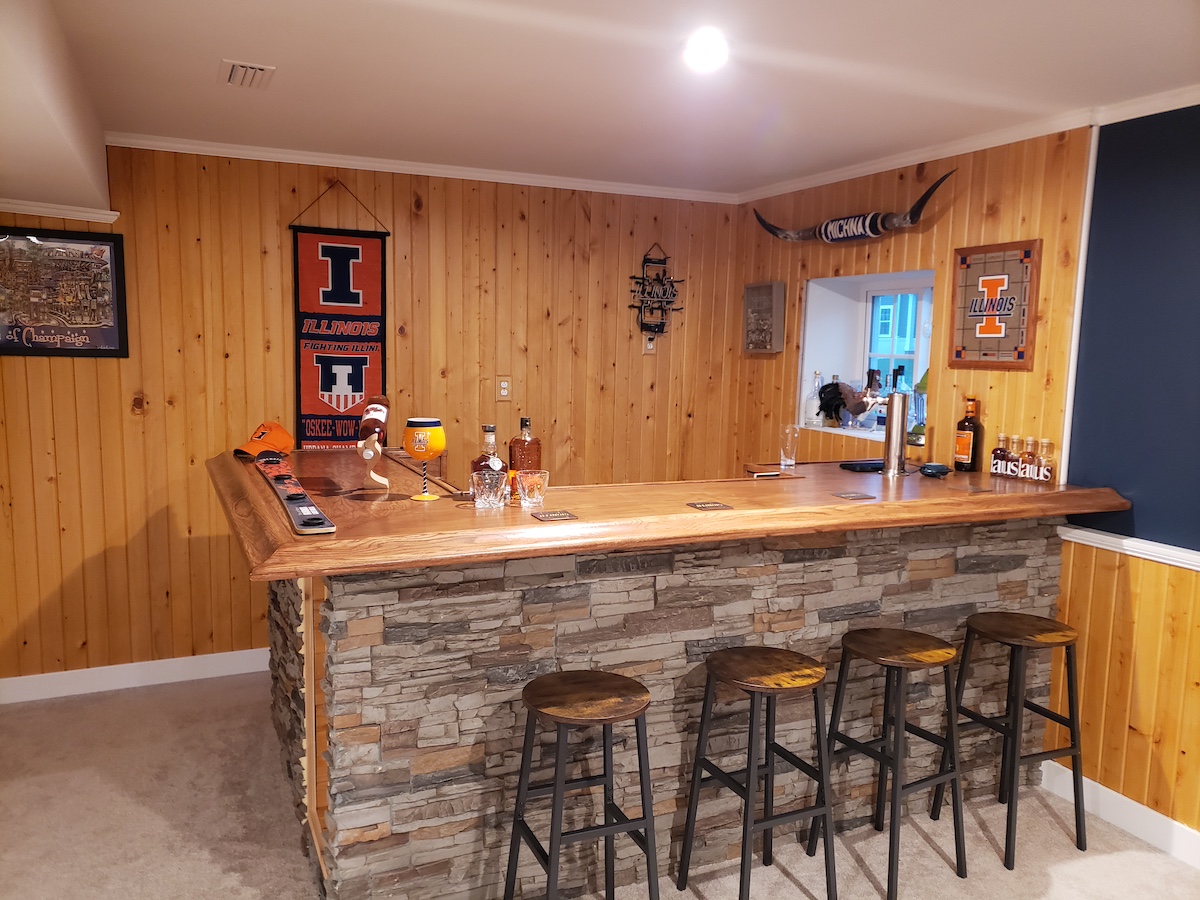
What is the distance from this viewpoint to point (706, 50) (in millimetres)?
2492

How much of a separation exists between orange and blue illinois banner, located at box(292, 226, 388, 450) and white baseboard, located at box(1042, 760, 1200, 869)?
3.33 metres

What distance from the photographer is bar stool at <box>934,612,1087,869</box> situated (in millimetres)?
2859

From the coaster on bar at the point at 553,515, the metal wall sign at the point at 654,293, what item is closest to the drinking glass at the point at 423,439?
the coaster on bar at the point at 553,515

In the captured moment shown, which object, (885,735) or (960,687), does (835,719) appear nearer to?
(885,735)

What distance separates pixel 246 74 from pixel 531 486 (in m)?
1.68

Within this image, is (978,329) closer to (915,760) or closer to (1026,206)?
(1026,206)

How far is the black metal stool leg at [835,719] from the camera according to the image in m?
2.78

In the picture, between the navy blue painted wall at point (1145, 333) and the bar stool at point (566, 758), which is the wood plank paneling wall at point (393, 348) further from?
the bar stool at point (566, 758)

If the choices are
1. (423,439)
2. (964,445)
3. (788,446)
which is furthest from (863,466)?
(423,439)

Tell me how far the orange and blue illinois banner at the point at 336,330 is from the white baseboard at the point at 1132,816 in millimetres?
3333

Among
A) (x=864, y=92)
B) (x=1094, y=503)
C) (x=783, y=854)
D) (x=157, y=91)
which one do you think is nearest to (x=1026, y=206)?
(x=864, y=92)

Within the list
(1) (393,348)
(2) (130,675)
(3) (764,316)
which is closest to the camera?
(2) (130,675)

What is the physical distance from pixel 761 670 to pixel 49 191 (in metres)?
3.19

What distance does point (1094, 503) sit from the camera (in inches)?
120
